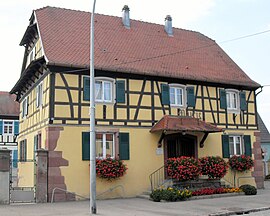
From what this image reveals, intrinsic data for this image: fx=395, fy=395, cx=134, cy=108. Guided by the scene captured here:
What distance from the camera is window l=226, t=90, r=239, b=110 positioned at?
23.1 metres

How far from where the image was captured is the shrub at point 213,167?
64.8 feet

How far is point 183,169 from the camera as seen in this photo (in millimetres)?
18625

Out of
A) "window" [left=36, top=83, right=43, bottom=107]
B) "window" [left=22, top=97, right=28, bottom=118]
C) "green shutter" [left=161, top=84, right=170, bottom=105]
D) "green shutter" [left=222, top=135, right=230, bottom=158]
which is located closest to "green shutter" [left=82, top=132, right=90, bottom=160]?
"window" [left=36, top=83, right=43, bottom=107]

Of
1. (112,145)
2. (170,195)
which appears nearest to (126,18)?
(112,145)

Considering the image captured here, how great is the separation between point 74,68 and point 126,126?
3.79 m

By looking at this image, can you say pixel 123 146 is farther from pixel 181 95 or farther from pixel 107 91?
pixel 181 95

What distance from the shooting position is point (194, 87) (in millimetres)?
21750

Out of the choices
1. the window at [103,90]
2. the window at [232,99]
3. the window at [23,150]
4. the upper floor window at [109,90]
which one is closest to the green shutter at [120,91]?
the upper floor window at [109,90]

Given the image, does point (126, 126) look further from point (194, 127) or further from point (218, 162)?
point (218, 162)

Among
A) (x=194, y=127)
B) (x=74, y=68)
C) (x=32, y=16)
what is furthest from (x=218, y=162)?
(x=32, y=16)

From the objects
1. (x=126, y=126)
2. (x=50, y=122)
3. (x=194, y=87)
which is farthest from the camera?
(x=194, y=87)

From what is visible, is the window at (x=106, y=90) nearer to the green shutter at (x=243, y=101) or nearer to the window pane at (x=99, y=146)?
the window pane at (x=99, y=146)

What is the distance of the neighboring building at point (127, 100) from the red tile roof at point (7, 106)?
16078mm

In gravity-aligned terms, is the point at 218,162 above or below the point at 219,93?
below
